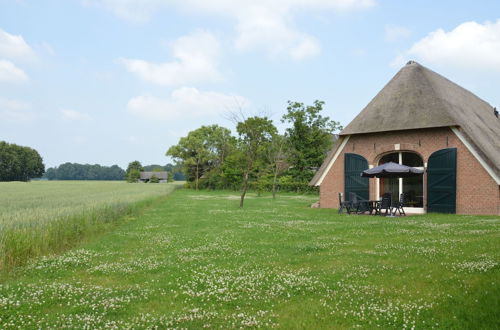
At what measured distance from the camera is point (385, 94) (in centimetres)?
2553

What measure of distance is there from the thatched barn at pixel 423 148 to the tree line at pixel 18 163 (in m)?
92.1

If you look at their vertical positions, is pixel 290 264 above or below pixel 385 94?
below

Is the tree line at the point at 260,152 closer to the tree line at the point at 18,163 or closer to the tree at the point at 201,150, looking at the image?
the tree at the point at 201,150

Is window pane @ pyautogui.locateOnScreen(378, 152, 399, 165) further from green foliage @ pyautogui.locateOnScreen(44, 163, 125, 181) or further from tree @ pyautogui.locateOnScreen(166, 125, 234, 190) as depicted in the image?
green foliage @ pyautogui.locateOnScreen(44, 163, 125, 181)

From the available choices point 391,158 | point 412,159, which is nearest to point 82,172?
point 391,158

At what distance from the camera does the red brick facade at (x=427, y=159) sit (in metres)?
20.6

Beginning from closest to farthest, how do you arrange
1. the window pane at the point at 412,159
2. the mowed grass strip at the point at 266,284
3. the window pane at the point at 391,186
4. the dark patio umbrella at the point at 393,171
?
the mowed grass strip at the point at 266,284, the dark patio umbrella at the point at 393,171, the window pane at the point at 412,159, the window pane at the point at 391,186

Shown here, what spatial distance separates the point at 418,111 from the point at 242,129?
12034 millimetres

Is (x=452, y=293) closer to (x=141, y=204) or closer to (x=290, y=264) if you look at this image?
(x=290, y=264)

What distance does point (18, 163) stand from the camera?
95375 mm

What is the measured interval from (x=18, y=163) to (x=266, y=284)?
4164 inches

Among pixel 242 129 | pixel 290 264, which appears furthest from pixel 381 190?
pixel 290 264

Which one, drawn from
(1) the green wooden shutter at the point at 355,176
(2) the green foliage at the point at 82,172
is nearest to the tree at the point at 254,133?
(1) the green wooden shutter at the point at 355,176

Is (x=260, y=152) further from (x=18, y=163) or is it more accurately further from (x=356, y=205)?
(x=18, y=163)
